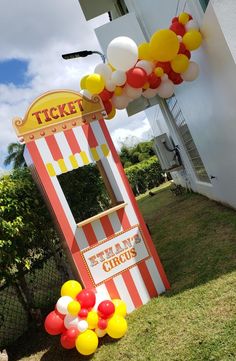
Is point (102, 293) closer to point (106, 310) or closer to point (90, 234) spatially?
point (106, 310)

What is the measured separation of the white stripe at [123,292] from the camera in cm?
451

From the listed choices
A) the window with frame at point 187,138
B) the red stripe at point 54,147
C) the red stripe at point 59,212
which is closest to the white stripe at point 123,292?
the red stripe at point 59,212

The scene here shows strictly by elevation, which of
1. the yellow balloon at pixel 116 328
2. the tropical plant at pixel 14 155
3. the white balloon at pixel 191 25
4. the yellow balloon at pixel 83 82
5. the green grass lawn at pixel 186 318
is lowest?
the green grass lawn at pixel 186 318

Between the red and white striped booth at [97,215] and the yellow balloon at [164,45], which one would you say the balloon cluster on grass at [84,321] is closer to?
the red and white striped booth at [97,215]

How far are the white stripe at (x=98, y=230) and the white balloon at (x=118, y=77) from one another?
1.96 m

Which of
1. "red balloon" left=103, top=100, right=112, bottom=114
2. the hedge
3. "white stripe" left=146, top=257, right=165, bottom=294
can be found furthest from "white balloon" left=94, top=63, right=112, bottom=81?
the hedge

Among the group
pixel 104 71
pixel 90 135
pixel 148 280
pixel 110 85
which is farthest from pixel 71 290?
pixel 104 71

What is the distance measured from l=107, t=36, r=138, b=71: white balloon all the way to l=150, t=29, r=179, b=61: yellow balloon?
0.33 metres

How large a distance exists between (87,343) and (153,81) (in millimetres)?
3563

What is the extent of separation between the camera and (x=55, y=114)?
176 inches

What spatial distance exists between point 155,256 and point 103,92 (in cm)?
243

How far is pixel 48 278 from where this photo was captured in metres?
6.50

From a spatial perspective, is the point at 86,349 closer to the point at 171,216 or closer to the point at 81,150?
the point at 81,150

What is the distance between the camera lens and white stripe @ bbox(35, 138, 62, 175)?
14.4 ft
